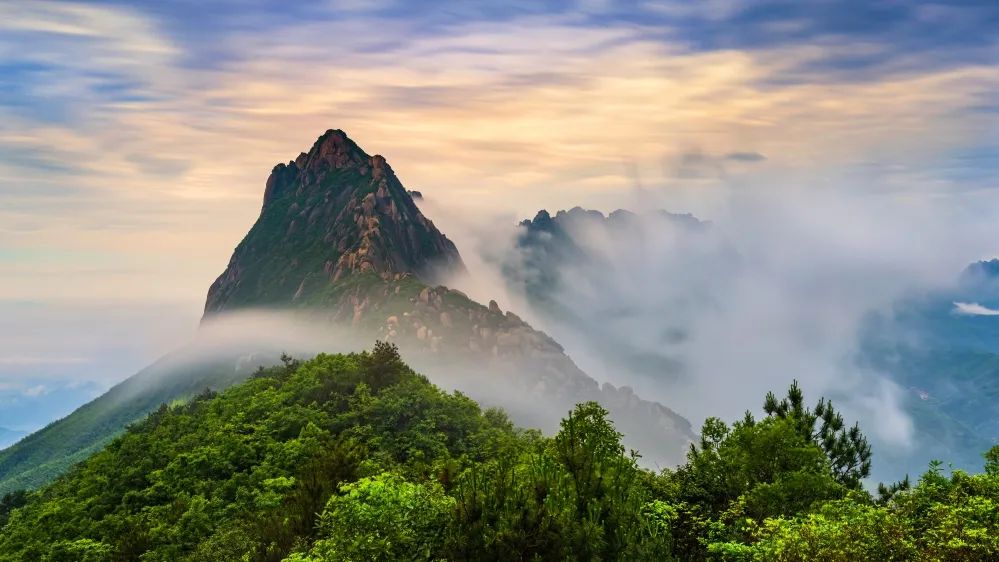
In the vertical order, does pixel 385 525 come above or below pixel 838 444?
below

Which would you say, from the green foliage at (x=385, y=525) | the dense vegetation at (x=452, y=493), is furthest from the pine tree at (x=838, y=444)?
the green foliage at (x=385, y=525)

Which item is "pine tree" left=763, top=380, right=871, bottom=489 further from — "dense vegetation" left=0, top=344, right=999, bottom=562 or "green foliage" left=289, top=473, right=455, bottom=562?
"green foliage" left=289, top=473, right=455, bottom=562

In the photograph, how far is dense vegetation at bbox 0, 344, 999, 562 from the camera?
27.9m

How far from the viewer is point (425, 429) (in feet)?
239

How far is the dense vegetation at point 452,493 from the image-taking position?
2789 centimetres

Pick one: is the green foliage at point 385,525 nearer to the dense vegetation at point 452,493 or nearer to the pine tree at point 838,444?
the dense vegetation at point 452,493

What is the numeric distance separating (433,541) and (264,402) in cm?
5744

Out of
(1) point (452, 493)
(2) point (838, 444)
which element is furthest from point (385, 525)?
(2) point (838, 444)

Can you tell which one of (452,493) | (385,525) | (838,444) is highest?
(838,444)

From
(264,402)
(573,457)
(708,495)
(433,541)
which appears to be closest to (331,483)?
(433,541)

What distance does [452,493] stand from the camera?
105 feet

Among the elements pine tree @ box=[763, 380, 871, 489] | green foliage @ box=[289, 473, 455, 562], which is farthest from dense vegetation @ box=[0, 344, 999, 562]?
pine tree @ box=[763, 380, 871, 489]

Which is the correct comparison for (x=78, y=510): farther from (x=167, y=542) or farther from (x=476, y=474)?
(x=476, y=474)

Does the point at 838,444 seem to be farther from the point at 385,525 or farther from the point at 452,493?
the point at 385,525
